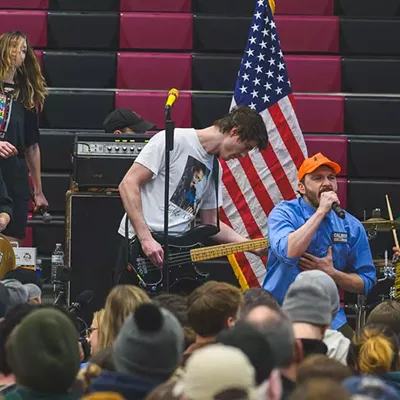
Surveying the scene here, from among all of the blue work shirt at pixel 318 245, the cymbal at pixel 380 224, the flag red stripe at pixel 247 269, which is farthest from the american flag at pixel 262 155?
the blue work shirt at pixel 318 245

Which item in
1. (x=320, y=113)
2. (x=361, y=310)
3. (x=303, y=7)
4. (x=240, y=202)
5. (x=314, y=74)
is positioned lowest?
(x=361, y=310)

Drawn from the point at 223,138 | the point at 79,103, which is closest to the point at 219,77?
the point at 79,103

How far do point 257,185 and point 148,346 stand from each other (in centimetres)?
459

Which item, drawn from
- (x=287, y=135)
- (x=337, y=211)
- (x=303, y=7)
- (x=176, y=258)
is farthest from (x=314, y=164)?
(x=303, y=7)

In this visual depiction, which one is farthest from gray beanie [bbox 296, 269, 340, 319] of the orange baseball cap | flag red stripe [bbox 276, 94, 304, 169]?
flag red stripe [bbox 276, 94, 304, 169]

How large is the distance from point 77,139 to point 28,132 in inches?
14.1

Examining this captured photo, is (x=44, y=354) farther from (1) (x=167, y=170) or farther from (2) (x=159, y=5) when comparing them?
(2) (x=159, y=5)

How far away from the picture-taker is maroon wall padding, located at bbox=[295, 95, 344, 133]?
9.27 metres

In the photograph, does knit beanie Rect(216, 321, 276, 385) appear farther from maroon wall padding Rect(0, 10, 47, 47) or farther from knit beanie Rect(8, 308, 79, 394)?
maroon wall padding Rect(0, 10, 47, 47)

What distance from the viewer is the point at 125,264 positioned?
21.3ft

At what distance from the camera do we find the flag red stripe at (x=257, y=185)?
8.04 metres

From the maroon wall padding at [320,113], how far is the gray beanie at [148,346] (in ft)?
19.0

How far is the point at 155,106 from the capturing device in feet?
30.1

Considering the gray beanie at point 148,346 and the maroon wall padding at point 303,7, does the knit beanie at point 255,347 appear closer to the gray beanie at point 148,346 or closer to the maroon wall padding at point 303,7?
the gray beanie at point 148,346
